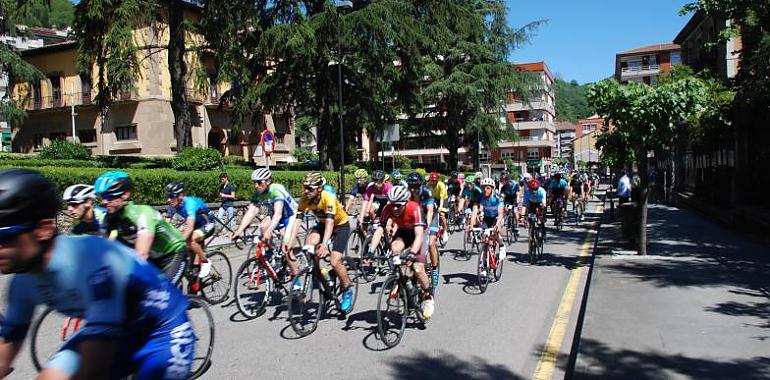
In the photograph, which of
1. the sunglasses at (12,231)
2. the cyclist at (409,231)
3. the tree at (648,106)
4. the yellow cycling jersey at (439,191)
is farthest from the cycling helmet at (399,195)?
the yellow cycling jersey at (439,191)

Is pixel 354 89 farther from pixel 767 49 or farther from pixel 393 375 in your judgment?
pixel 393 375

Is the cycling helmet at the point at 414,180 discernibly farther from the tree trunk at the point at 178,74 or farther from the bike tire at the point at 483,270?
the tree trunk at the point at 178,74

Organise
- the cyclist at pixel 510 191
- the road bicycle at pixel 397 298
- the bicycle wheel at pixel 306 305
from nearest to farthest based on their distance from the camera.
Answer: the road bicycle at pixel 397 298
the bicycle wheel at pixel 306 305
the cyclist at pixel 510 191

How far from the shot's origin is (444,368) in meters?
5.52

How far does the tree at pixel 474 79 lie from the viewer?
39.1 m

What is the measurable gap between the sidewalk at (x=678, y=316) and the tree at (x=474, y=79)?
27317 mm

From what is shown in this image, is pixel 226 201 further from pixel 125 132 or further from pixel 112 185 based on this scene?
pixel 125 132

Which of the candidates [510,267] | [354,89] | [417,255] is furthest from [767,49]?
[354,89]

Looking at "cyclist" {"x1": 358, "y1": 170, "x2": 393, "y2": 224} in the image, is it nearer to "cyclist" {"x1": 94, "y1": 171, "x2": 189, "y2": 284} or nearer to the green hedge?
"cyclist" {"x1": 94, "y1": 171, "x2": 189, "y2": 284}

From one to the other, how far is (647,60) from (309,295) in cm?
9187

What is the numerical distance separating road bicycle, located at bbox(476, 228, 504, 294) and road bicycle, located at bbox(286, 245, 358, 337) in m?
2.81

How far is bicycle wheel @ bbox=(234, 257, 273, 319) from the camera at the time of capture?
747cm

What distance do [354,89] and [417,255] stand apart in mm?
22910

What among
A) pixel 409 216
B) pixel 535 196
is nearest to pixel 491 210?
pixel 535 196
